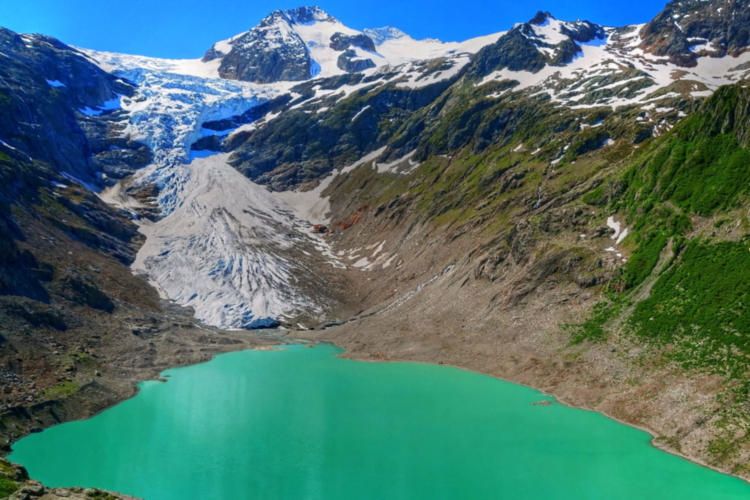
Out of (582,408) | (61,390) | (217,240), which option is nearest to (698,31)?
(217,240)

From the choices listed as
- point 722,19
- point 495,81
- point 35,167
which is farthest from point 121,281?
point 722,19

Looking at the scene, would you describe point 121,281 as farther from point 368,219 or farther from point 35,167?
point 368,219

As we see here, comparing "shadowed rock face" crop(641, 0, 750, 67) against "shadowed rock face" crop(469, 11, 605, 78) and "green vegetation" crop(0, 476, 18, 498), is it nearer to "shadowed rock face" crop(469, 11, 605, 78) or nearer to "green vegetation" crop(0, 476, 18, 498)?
"shadowed rock face" crop(469, 11, 605, 78)

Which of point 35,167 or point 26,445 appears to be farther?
point 35,167

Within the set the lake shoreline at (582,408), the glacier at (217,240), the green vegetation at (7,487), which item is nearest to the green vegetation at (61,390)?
the green vegetation at (7,487)

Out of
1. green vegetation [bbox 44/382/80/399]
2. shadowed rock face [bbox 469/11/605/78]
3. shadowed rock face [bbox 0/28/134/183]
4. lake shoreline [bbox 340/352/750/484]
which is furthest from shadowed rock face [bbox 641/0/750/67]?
shadowed rock face [bbox 0/28/134/183]

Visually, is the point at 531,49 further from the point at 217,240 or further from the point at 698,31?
the point at 217,240

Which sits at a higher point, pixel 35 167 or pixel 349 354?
pixel 35 167
